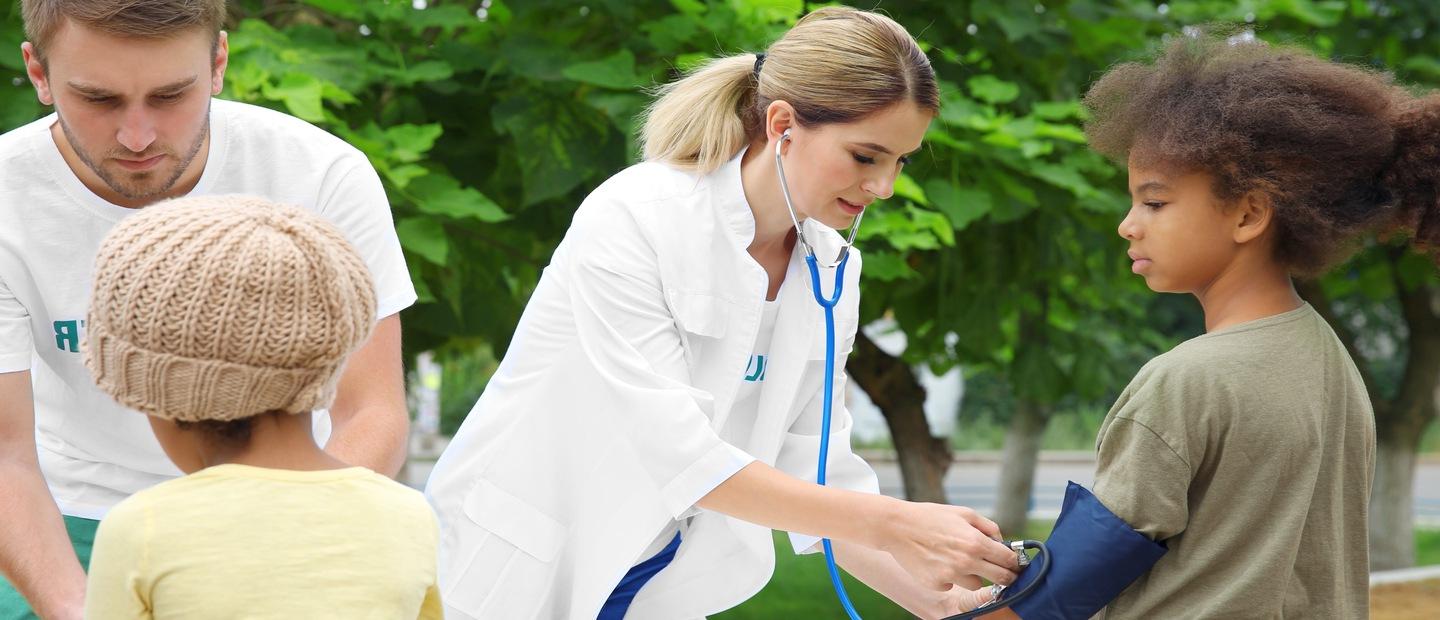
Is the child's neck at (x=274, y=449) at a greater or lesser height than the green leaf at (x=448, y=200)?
greater

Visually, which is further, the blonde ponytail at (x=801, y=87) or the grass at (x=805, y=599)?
the grass at (x=805, y=599)

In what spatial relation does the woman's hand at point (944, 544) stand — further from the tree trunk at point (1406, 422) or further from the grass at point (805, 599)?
the tree trunk at point (1406, 422)

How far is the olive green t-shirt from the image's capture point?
6.73 ft

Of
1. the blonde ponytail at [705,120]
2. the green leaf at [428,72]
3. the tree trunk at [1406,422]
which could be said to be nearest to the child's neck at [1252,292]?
the blonde ponytail at [705,120]

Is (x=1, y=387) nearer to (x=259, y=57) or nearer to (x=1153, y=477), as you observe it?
(x=1153, y=477)

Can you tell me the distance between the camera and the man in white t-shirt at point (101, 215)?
2.17 m

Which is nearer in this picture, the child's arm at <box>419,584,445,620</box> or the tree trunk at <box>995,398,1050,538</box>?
the child's arm at <box>419,584,445,620</box>

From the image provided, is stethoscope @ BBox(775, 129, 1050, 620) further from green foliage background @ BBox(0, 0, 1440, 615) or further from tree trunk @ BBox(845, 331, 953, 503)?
tree trunk @ BBox(845, 331, 953, 503)

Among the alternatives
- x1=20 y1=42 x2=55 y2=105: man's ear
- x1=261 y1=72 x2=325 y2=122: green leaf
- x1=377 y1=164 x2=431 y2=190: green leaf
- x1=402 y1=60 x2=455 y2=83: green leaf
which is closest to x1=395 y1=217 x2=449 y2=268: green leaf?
x1=377 y1=164 x2=431 y2=190: green leaf

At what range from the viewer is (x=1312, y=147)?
6.99ft

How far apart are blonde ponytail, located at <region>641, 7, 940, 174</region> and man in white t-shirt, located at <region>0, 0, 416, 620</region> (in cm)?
59

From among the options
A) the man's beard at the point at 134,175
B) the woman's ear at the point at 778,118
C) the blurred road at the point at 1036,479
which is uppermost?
the woman's ear at the point at 778,118

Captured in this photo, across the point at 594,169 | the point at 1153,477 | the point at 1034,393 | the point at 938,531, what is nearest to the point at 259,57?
the point at 594,169

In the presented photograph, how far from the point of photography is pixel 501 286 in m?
5.19
